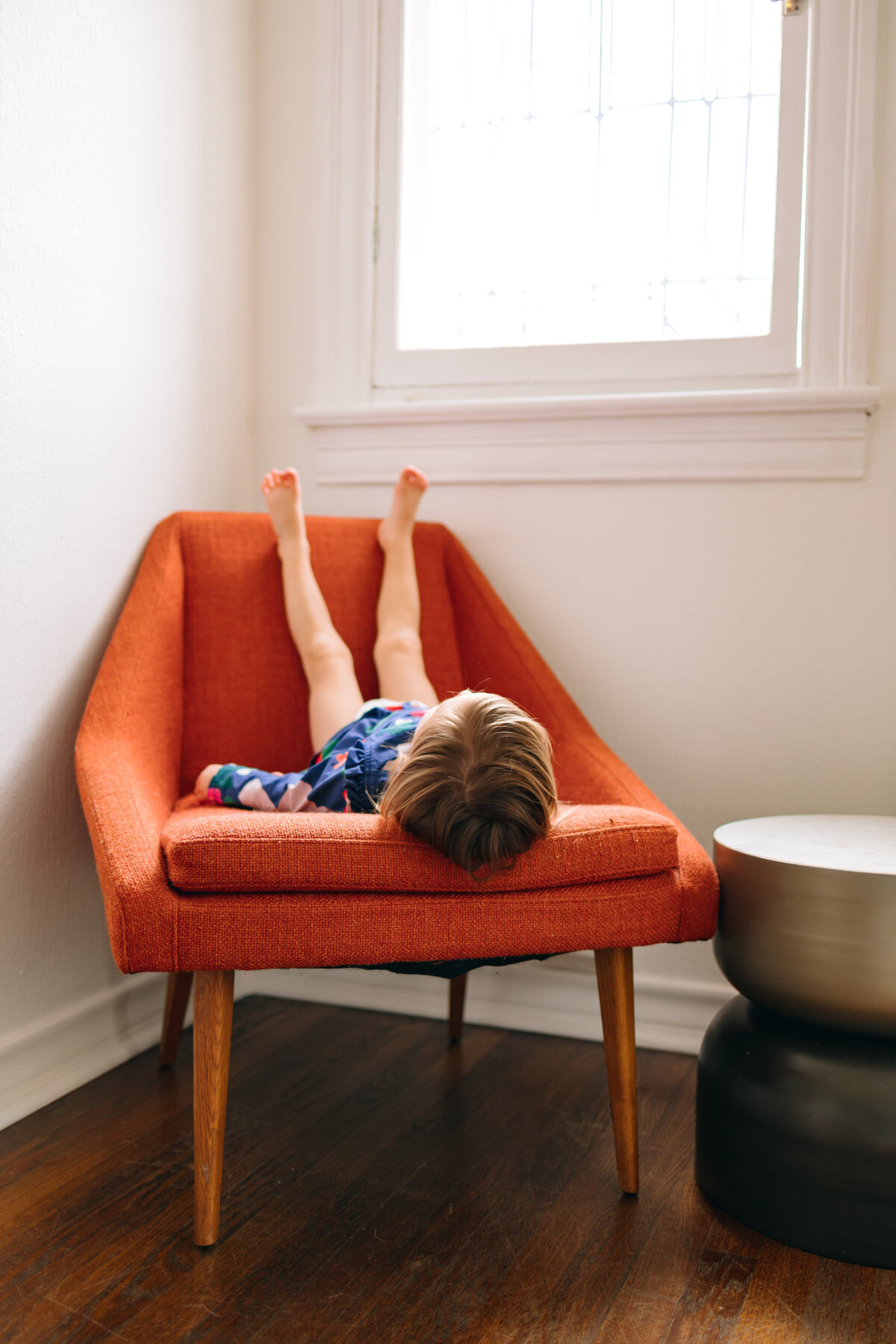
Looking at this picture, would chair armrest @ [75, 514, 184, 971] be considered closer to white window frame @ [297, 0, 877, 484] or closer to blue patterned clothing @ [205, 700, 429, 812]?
blue patterned clothing @ [205, 700, 429, 812]

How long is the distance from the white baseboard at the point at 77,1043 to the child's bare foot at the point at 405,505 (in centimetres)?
93

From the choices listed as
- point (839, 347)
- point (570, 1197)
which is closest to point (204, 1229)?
point (570, 1197)

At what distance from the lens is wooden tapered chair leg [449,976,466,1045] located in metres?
1.88

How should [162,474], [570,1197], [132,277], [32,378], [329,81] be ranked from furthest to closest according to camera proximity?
1. [329,81]
2. [162,474]
3. [132,277]
4. [32,378]
5. [570,1197]

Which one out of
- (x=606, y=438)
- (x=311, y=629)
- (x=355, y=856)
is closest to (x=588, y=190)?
(x=606, y=438)

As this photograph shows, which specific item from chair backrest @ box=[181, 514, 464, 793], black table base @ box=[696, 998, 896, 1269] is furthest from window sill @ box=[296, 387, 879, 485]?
black table base @ box=[696, 998, 896, 1269]

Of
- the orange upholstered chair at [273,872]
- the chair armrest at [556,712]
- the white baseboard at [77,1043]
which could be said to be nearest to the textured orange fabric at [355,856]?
the orange upholstered chair at [273,872]

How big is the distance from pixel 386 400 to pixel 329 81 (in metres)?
0.68

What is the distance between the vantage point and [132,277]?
1.80 metres

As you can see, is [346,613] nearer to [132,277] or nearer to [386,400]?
[386,400]

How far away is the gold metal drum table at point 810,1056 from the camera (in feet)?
3.95

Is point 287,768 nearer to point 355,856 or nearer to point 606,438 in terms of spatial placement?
point 355,856

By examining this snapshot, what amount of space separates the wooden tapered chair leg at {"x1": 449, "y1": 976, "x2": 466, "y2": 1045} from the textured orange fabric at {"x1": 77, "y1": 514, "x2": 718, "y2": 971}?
46 cm

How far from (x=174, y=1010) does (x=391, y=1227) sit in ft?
1.95
